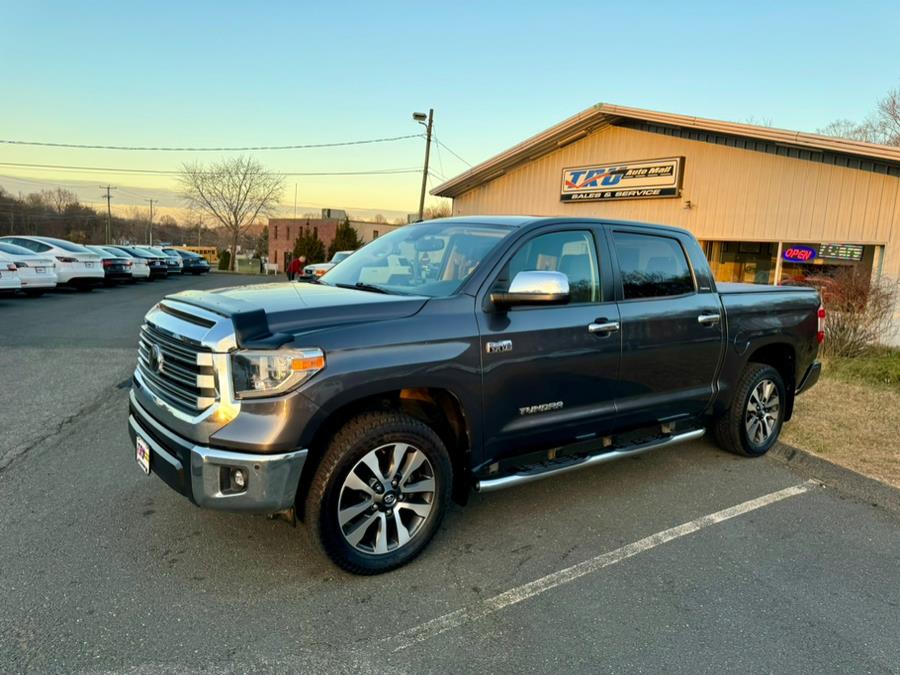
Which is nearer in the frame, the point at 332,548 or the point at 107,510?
the point at 332,548

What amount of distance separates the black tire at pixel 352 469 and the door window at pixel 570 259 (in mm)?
1218

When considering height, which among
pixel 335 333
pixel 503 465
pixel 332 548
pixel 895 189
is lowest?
pixel 332 548

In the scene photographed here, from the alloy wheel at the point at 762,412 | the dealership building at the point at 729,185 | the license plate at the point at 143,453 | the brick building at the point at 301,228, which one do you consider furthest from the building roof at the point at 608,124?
the brick building at the point at 301,228

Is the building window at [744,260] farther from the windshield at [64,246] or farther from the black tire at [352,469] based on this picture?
the windshield at [64,246]

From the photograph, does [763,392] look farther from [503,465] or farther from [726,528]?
[503,465]

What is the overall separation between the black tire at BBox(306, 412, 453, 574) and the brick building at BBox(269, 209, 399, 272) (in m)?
68.6

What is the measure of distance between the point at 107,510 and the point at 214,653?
5.71ft

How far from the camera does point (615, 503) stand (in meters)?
4.23

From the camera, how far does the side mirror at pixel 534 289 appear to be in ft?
11.0

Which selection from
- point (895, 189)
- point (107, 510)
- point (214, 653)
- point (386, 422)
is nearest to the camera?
point (214, 653)

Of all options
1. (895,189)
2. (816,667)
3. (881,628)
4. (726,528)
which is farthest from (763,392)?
(895,189)

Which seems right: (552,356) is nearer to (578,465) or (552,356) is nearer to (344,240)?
(578,465)

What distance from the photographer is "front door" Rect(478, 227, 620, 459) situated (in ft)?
11.5

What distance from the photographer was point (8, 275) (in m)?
14.5
